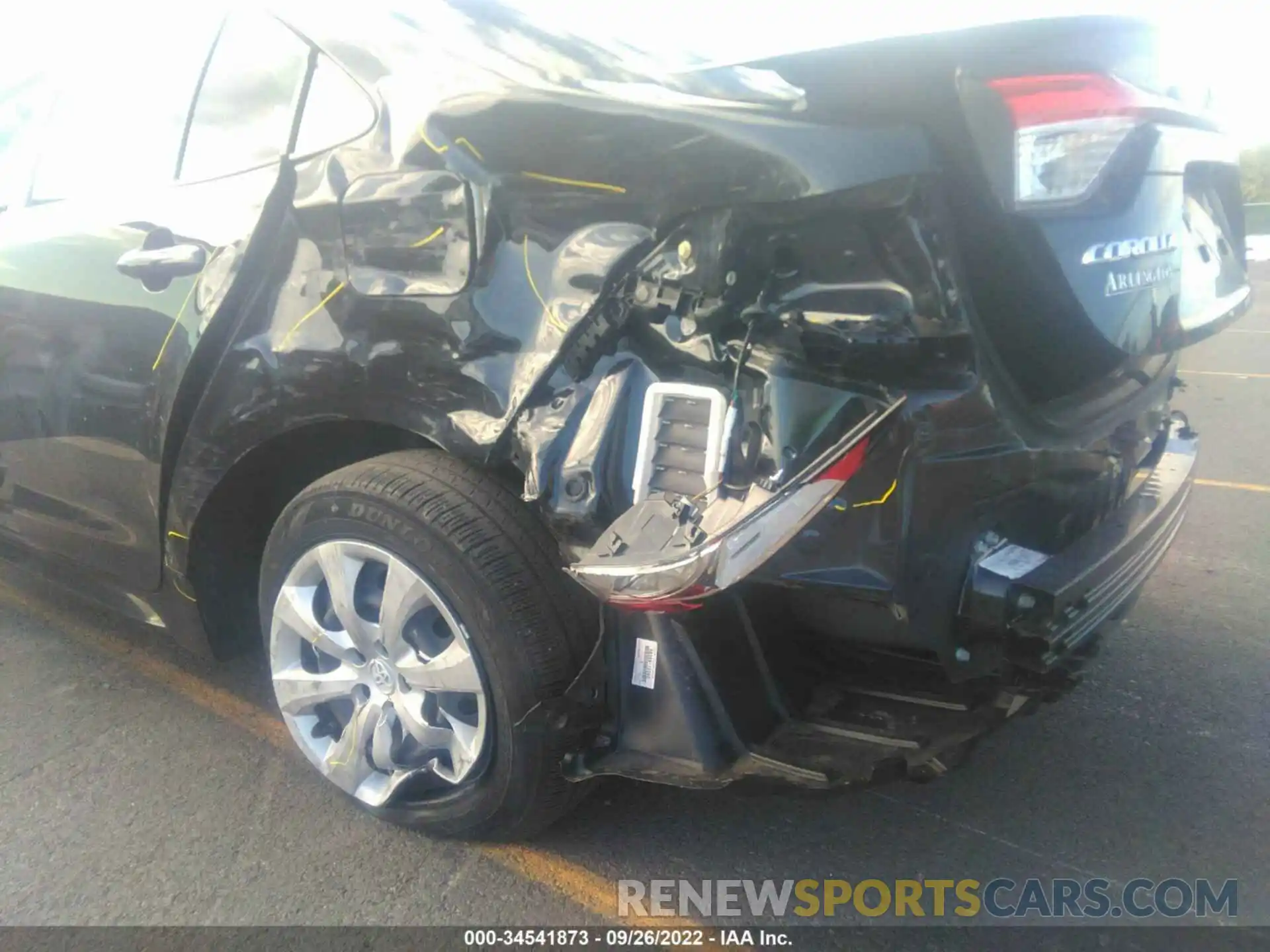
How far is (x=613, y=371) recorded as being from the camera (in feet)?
5.96

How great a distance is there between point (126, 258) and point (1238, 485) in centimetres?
477

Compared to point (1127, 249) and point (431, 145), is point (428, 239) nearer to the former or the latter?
point (431, 145)

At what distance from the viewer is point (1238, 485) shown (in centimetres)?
472

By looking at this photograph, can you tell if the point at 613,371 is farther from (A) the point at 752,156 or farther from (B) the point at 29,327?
(B) the point at 29,327

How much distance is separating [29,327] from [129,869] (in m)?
1.55

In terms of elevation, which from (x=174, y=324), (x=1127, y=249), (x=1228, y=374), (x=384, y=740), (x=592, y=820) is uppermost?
(x=1127, y=249)

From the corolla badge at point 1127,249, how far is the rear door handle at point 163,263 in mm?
1931

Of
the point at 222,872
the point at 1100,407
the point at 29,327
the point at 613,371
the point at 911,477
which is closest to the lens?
the point at 911,477

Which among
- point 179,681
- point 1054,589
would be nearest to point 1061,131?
point 1054,589

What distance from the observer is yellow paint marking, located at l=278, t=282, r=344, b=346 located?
6.96 feet

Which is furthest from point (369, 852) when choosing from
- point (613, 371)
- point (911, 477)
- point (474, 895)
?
point (911, 477)

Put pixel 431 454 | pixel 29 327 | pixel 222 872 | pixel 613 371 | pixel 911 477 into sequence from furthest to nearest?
pixel 29 327 → pixel 222 872 → pixel 431 454 → pixel 613 371 → pixel 911 477

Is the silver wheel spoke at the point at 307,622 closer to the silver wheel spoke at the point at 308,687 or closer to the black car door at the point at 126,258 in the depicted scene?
the silver wheel spoke at the point at 308,687

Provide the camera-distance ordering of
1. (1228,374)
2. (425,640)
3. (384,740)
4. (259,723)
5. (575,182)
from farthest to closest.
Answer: (1228,374), (259,723), (384,740), (425,640), (575,182)
